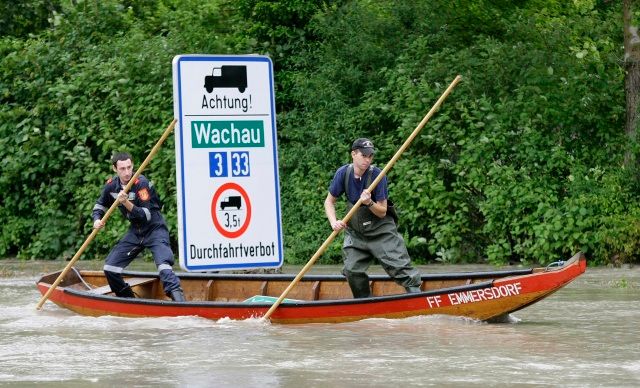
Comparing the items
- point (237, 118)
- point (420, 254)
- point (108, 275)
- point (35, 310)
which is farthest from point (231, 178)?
point (420, 254)

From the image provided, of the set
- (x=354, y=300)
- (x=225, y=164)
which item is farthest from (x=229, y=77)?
(x=354, y=300)

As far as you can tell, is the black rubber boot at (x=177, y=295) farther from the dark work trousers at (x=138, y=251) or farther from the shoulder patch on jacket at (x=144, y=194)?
the shoulder patch on jacket at (x=144, y=194)

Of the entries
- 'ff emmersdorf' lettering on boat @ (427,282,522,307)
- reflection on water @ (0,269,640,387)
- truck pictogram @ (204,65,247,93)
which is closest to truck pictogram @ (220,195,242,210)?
truck pictogram @ (204,65,247,93)

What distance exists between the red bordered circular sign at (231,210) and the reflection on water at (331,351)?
5.15ft

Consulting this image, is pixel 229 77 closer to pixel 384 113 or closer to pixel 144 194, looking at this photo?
pixel 144 194

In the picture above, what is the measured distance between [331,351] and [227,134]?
4.05 meters

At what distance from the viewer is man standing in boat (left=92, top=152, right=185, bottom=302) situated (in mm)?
14266

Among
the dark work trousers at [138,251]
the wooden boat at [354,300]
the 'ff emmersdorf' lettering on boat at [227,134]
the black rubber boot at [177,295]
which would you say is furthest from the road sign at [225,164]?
the wooden boat at [354,300]

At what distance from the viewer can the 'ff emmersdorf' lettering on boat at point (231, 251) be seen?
14.5 meters

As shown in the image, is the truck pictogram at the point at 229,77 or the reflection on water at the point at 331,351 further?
the truck pictogram at the point at 229,77

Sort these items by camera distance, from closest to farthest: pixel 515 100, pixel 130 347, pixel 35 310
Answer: pixel 130 347
pixel 35 310
pixel 515 100

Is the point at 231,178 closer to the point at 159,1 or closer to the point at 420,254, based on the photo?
the point at 420,254

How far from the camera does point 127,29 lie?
82.9ft

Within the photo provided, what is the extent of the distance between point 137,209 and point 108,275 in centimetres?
96
